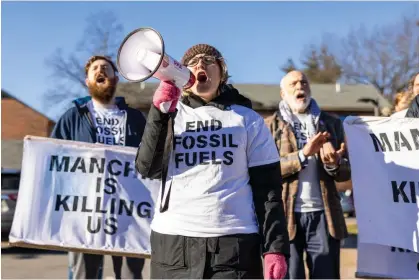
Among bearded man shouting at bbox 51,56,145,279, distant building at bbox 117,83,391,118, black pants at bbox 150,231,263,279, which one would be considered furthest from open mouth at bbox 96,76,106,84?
distant building at bbox 117,83,391,118

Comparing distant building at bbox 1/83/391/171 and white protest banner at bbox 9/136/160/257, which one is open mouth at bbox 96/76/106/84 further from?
distant building at bbox 1/83/391/171

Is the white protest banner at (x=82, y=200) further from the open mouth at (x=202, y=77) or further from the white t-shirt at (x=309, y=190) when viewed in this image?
the open mouth at (x=202, y=77)

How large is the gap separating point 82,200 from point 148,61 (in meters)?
1.98

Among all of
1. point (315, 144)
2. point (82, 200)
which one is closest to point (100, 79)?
point (82, 200)

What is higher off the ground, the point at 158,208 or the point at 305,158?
the point at 305,158

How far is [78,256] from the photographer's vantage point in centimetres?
477

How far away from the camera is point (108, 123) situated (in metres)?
4.81

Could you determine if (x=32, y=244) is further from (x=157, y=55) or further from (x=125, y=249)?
(x=157, y=55)

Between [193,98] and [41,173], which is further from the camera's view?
[41,173]

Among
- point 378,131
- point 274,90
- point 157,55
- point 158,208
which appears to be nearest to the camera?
point 157,55

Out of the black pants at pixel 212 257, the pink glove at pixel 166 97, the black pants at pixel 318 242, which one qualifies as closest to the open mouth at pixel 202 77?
the pink glove at pixel 166 97

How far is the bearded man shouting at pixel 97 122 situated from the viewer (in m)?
4.74

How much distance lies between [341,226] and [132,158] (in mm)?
1640

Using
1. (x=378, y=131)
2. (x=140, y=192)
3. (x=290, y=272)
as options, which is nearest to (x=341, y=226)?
(x=290, y=272)
